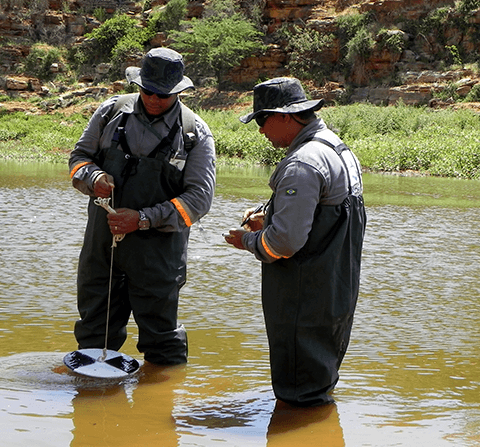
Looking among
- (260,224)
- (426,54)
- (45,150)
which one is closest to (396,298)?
(260,224)

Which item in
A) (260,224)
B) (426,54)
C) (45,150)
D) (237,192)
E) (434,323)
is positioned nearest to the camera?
(260,224)

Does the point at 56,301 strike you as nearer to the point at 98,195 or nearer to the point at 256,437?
the point at 98,195

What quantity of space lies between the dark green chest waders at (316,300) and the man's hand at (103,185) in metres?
0.95

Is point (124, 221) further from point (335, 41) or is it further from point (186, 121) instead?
point (335, 41)

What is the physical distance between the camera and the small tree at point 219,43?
46.0 meters

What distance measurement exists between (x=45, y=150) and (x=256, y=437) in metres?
27.5

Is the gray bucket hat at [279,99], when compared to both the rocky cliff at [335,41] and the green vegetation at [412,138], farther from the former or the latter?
the rocky cliff at [335,41]

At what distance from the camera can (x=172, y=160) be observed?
4.25m

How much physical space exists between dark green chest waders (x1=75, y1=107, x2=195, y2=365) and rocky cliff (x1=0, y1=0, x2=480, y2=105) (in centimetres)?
3506

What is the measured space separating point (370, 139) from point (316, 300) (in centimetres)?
2494

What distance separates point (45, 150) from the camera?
98.1 ft

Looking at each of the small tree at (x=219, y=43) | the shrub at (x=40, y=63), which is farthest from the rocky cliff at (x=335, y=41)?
the small tree at (x=219, y=43)

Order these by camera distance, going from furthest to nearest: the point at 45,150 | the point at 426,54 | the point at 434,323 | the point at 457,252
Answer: the point at 426,54 < the point at 45,150 < the point at 457,252 < the point at 434,323

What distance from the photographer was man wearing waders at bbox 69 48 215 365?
4.21 meters
